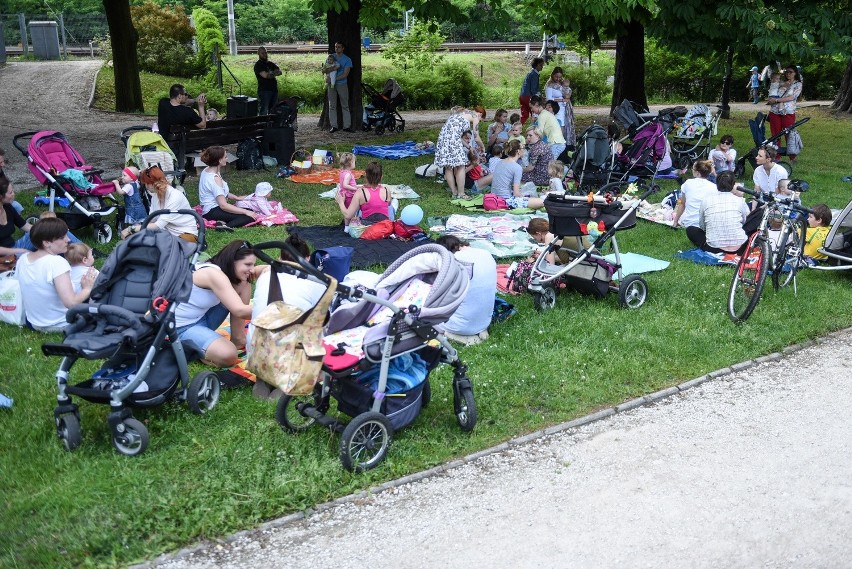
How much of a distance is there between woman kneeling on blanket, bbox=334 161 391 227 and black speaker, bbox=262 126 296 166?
4674mm

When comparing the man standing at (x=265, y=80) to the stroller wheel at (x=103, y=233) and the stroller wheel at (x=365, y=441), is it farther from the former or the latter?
the stroller wheel at (x=365, y=441)

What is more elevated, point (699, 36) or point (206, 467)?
point (699, 36)

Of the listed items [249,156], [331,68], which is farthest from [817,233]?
[331,68]

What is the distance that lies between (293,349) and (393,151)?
11.7 meters

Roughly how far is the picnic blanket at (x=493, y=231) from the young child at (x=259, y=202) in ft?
7.10

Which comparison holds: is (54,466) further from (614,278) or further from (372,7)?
(372,7)

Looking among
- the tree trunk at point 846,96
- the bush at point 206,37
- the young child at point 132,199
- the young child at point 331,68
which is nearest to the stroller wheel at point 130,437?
the young child at point 132,199

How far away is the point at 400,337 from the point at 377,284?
794 millimetres

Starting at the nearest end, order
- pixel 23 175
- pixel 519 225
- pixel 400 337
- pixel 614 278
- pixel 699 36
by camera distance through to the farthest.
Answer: pixel 400 337, pixel 614 278, pixel 519 225, pixel 23 175, pixel 699 36

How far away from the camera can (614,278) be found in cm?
842

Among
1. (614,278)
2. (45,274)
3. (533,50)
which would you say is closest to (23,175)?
(45,274)

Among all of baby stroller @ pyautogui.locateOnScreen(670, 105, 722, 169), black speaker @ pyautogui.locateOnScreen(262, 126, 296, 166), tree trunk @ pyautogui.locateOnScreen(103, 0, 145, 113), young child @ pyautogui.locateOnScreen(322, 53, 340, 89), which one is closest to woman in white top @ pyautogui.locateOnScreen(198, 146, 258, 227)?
black speaker @ pyautogui.locateOnScreen(262, 126, 296, 166)

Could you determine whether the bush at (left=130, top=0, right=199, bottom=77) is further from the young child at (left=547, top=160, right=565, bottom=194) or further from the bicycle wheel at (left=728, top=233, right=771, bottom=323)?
the bicycle wheel at (left=728, top=233, right=771, bottom=323)

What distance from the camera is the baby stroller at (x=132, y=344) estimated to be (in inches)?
212
